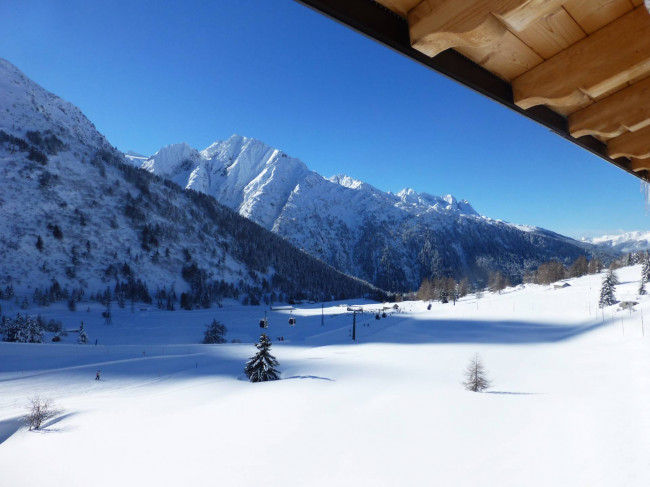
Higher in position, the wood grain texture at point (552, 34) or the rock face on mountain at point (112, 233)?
the rock face on mountain at point (112, 233)

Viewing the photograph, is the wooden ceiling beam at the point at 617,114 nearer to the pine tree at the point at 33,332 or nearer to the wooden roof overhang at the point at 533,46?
the wooden roof overhang at the point at 533,46

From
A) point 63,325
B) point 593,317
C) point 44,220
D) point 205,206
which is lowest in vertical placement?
point 63,325

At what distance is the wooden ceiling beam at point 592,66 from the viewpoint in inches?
66.9

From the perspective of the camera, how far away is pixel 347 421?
1331 cm

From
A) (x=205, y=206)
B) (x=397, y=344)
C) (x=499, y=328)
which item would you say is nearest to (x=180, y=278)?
(x=205, y=206)

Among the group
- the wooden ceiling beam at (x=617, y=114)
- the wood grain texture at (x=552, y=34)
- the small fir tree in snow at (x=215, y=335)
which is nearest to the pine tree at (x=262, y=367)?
the wooden ceiling beam at (x=617, y=114)

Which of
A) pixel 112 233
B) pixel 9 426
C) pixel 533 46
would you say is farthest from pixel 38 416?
pixel 112 233

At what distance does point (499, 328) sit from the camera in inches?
2093

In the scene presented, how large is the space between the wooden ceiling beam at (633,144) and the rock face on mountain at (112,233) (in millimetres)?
112817

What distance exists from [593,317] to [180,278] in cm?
12087

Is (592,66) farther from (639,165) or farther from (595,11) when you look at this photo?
(639,165)

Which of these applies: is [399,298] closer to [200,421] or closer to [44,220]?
[200,421]

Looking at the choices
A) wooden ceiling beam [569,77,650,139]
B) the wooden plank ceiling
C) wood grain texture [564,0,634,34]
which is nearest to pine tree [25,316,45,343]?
the wooden plank ceiling

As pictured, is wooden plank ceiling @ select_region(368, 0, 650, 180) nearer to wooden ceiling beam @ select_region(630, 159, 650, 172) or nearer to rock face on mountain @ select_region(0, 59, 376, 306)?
wooden ceiling beam @ select_region(630, 159, 650, 172)
